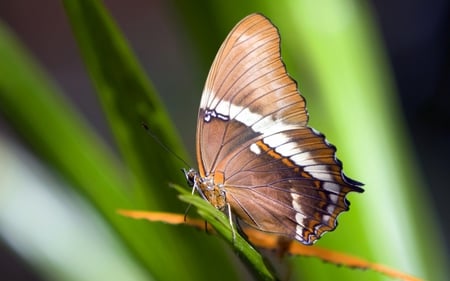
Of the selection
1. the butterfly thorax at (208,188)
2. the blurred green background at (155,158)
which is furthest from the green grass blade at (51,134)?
the butterfly thorax at (208,188)

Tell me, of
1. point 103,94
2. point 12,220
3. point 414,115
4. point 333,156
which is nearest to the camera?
Answer: point 333,156

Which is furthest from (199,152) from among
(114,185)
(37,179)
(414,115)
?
(414,115)

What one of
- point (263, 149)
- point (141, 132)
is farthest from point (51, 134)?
point (263, 149)

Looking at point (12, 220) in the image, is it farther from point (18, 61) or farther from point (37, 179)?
point (18, 61)

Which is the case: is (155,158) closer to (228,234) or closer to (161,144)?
(161,144)

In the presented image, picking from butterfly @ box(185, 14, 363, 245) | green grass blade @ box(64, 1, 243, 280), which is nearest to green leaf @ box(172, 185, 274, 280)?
butterfly @ box(185, 14, 363, 245)

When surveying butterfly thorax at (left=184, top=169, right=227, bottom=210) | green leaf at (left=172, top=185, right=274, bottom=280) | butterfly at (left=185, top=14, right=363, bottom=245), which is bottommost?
green leaf at (left=172, top=185, right=274, bottom=280)

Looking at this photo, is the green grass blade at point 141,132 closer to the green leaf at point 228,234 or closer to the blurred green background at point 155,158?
the blurred green background at point 155,158

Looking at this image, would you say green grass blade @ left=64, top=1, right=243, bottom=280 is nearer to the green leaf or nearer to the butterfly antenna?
the butterfly antenna
